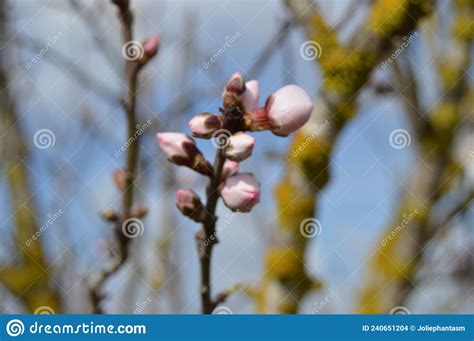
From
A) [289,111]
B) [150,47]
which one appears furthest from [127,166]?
[289,111]

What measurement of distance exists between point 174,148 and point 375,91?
165 centimetres

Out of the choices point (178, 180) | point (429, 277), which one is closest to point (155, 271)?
point (178, 180)

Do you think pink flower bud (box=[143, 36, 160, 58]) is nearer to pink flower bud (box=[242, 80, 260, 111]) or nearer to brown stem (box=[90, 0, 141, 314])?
brown stem (box=[90, 0, 141, 314])

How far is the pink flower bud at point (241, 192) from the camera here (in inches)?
36.0

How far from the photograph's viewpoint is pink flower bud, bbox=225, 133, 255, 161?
0.89 m

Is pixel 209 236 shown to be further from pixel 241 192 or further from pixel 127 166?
pixel 127 166

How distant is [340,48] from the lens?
1698mm

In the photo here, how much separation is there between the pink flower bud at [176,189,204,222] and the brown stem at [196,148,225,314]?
0.09 feet

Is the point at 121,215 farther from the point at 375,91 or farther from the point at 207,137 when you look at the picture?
the point at 375,91

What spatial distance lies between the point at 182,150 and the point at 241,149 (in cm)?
14

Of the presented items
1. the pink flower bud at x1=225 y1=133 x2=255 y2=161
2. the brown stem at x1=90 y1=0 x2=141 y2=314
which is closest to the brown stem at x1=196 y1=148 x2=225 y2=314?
the pink flower bud at x1=225 y1=133 x2=255 y2=161

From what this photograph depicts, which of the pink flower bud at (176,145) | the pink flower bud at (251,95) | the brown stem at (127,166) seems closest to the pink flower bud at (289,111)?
the pink flower bud at (251,95)

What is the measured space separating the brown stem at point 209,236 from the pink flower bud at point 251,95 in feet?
0.35

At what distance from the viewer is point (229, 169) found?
3.22ft
